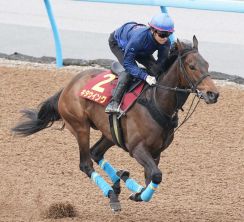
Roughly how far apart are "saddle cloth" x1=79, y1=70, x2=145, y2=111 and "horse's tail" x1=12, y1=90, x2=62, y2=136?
1.99ft

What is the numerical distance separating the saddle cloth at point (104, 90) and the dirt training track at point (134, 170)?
1012 mm

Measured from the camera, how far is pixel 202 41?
608 inches

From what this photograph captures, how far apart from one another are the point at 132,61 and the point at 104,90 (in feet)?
1.81

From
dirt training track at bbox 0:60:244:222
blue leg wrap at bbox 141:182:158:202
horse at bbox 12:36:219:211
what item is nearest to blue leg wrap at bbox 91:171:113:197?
horse at bbox 12:36:219:211

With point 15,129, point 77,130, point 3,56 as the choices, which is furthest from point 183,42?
point 3,56

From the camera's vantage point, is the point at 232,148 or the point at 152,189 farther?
the point at 232,148

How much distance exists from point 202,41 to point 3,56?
4.36 metres

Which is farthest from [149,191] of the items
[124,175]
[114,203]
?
[124,175]

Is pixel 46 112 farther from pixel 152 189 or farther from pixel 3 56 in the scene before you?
pixel 3 56

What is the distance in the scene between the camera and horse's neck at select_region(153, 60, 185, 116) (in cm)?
678

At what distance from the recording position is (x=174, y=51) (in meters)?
6.77

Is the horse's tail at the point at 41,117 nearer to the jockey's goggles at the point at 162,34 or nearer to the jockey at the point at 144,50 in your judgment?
the jockey at the point at 144,50

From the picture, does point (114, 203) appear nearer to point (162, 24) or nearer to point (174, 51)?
point (174, 51)

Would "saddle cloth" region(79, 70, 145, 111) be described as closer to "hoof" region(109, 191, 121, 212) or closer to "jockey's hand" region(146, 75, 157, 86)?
"jockey's hand" region(146, 75, 157, 86)
